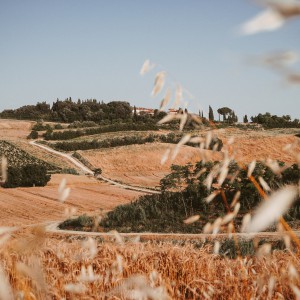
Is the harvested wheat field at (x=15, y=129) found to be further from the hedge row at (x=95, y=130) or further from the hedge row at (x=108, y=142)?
the hedge row at (x=108, y=142)

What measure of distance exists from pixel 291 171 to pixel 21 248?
608 inches

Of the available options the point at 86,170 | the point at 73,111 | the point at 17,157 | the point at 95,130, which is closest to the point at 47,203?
the point at 86,170

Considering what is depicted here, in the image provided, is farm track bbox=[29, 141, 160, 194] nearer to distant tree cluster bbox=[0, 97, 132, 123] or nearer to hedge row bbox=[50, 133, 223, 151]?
hedge row bbox=[50, 133, 223, 151]

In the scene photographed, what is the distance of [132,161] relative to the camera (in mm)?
45062

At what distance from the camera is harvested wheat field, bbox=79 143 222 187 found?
1574 inches

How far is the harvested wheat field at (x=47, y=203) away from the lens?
18047 millimetres

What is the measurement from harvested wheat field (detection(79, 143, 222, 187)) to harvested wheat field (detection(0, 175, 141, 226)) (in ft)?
35.9

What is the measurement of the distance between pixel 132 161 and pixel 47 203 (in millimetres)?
24045

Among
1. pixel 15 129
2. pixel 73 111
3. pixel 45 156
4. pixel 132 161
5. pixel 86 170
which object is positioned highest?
pixel 73 111

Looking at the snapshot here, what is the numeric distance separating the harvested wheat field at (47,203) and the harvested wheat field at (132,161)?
35.9ft

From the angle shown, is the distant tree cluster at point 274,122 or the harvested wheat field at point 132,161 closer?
the harvested wheat field at point 132,161

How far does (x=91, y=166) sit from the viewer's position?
4331cm

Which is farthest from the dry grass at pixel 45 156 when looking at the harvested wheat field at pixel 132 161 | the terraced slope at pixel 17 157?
the harvested wheat field at pixel 132 161

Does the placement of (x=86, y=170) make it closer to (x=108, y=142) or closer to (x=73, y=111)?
(x=108, y=142)
